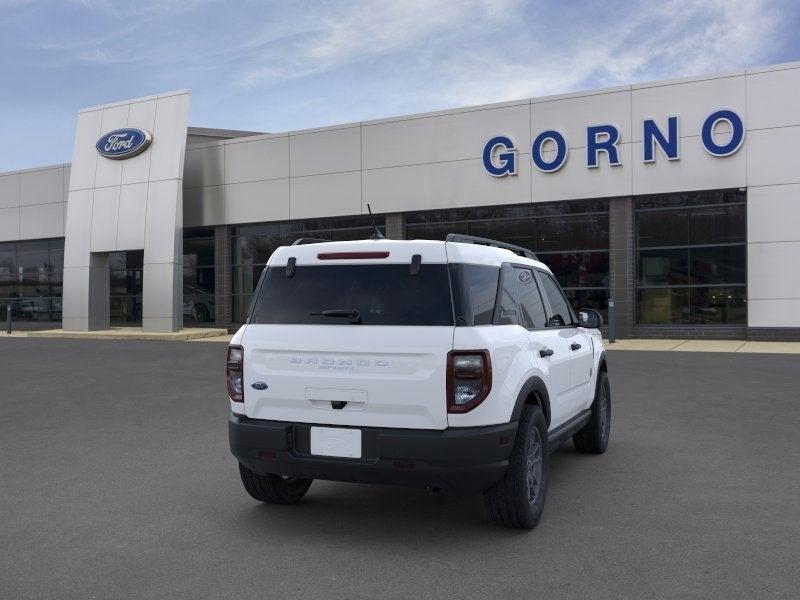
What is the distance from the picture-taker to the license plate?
14.4ft

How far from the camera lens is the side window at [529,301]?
5219 millimetres

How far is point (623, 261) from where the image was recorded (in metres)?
21.4

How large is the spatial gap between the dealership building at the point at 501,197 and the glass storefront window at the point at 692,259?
39 mm

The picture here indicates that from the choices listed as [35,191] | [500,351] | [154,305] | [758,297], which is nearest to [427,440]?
[500,351]

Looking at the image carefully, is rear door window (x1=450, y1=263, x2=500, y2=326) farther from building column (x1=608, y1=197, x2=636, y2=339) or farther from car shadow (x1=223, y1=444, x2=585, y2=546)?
building column (x1=608, y1=197, x2=636, y2=339)

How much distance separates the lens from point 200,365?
50.6 feet

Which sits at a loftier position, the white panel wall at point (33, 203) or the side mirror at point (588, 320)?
the white panel wall at point (33, 203)

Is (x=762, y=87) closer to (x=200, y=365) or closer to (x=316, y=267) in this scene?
(x=200, y=365)

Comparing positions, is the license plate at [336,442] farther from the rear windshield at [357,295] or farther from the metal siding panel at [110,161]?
the metal siding panel at [110,161]

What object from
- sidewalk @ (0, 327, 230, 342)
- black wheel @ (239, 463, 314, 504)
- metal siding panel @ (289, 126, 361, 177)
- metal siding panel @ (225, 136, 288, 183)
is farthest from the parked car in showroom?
black wheel @ (239, 463, 314, 504)

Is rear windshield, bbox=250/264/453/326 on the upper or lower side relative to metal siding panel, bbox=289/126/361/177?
lower

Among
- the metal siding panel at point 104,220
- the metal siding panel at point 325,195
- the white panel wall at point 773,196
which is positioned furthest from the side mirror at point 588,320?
the metal siding panel at point 104,220

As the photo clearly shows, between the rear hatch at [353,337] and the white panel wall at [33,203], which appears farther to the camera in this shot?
the white panel wall at [33,203]

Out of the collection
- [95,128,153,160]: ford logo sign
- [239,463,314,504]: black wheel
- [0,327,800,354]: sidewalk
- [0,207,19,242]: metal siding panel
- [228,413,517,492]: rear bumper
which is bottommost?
[239,463,314,504]: black wheel
